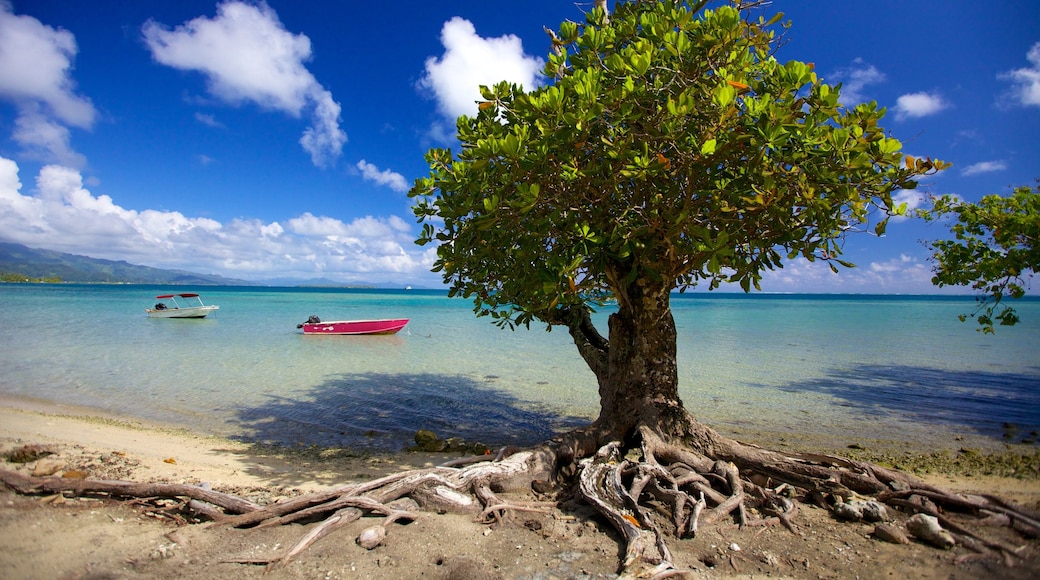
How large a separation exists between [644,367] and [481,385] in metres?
7.52

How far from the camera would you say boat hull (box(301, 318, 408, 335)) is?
23.9 metres

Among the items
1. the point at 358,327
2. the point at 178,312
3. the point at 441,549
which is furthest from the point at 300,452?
the point at 178,312

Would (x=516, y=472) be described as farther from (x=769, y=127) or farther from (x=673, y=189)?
(x=769, y=127)

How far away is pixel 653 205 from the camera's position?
4582 mm

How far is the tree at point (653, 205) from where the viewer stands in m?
3.90

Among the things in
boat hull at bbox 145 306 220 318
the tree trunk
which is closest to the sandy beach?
the tree trunk

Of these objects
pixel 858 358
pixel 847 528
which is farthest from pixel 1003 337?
pixel 847 528

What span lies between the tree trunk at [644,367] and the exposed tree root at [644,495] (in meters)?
0.41

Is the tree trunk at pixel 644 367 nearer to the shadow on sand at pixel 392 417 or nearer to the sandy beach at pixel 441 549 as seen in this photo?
the sandy beach at pixel 441 549

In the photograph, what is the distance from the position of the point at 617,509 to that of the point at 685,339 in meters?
19.9

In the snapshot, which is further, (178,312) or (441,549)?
(178,312)

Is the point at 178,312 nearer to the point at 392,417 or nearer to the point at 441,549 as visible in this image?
the point at 392,417

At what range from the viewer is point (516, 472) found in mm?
5059

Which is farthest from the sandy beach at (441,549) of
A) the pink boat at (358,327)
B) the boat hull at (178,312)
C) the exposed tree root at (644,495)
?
the boat hull at (178,312)
